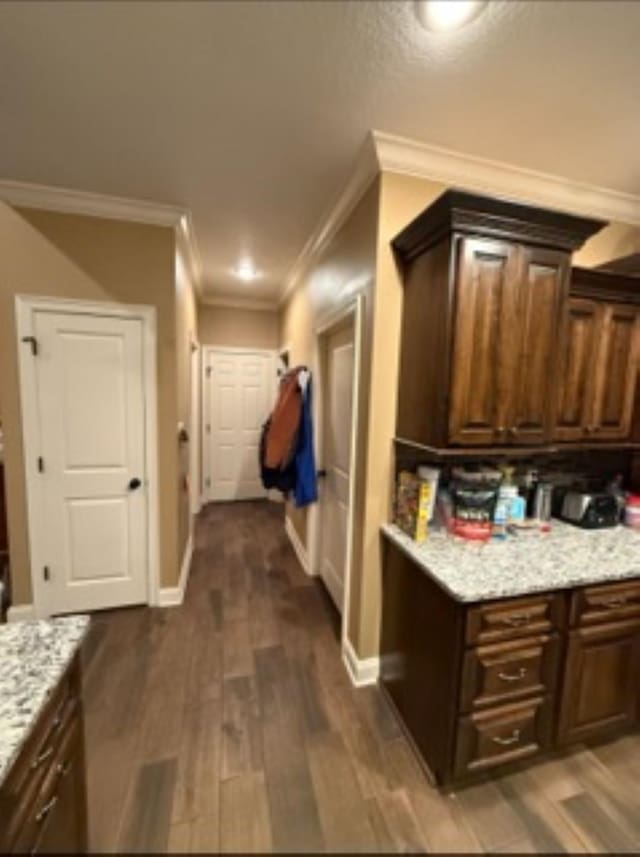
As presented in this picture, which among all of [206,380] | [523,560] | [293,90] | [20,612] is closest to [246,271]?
[206,380]

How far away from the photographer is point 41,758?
81cm

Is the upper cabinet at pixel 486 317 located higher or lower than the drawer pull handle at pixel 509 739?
higher

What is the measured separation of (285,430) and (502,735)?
6.88ft

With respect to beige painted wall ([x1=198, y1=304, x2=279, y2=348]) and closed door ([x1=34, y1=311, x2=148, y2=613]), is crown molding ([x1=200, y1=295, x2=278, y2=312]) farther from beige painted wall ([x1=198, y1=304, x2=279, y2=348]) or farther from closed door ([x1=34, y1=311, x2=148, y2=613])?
closed door ([x1=34, y1=311, x2=148, y2=613])

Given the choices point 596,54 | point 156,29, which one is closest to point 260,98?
point 156,29

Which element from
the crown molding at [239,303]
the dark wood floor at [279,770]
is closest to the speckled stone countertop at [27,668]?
the dark wood floor at [279,770]

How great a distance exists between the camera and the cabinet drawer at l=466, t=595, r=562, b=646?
135cm

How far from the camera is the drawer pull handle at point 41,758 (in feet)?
2.57

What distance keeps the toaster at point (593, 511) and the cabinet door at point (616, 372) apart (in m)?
0.31

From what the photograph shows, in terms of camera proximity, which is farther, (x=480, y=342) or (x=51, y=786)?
(x=480, y=342)

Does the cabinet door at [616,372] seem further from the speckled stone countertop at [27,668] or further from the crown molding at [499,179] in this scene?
the speckled stone countertop at [27,668]

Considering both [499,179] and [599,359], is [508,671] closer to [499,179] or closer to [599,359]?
[599,359]

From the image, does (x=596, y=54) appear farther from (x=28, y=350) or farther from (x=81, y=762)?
(x=28, y=350)

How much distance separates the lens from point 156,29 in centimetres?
121
